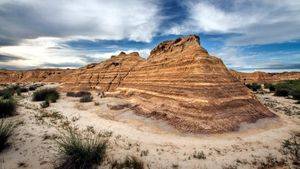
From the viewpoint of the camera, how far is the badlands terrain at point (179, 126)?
27.6 feet

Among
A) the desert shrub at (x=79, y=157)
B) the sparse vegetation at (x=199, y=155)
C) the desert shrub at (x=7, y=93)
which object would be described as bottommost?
the desert shrub at (x=7, y=93)

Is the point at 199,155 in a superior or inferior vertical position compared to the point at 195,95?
inferior

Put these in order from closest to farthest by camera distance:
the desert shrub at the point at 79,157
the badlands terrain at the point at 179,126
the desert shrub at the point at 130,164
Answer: the desert shrub at the point at 79,157 → the desert shrub at the point at 130,164 → the badlands terrain at the point at 179,126

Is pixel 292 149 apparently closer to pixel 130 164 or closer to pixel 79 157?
pixel 130 164

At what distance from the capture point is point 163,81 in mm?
17641

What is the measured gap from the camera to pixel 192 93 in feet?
45.6

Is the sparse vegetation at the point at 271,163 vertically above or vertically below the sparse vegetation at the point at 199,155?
below

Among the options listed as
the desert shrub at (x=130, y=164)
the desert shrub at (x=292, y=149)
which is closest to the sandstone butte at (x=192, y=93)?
the desert shrub at (x=292, y=149)

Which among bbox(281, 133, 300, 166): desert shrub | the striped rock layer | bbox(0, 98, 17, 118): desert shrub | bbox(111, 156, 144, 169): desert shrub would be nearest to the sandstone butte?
the striped rock layer

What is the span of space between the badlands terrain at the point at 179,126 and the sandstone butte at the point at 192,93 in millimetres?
53

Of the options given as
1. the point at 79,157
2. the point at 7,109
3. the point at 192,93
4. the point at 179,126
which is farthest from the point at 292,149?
the point at 7,109

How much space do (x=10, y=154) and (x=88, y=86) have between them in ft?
81.6

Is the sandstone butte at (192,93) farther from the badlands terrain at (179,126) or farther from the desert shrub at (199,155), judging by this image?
the desert shrub at (199,155)

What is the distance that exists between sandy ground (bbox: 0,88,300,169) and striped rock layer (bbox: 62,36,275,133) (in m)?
0.72
